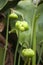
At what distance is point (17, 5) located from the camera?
2.50ft

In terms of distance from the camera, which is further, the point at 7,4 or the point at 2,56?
the point at 7,4

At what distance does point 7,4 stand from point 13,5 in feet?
0.08

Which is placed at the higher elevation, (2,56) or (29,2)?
(29,2)

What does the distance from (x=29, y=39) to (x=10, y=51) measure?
0.26ft

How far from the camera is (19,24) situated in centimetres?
56

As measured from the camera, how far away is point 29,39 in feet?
2.27

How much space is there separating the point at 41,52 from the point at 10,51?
0.11 meters

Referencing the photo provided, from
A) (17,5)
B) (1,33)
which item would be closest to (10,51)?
(1,33)

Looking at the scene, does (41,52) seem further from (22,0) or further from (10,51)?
(22,0)

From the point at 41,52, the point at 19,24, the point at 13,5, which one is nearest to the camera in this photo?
the point at 19,24

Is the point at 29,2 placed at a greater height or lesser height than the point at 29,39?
greater

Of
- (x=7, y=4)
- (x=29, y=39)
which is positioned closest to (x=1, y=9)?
(x=7, y=4)

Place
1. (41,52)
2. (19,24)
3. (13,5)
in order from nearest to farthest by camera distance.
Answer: (19,24) → (41,52) → (13,5)

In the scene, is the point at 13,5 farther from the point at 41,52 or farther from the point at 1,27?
the point at 41,52
